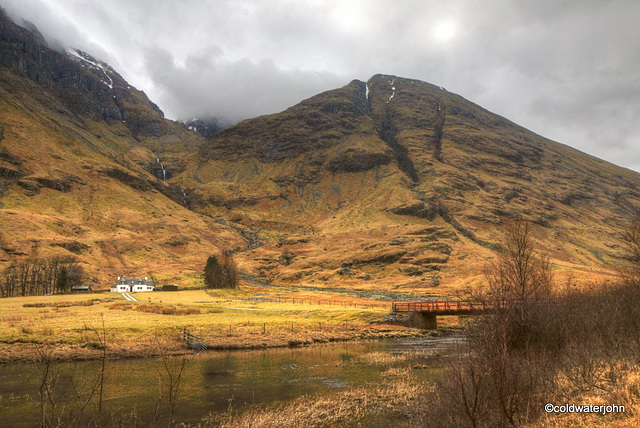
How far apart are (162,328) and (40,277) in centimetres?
8209

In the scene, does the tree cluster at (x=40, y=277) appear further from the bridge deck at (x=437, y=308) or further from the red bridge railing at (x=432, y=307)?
the bridge deck at (x=437, y=308)

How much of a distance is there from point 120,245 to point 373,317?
12656 centimetres

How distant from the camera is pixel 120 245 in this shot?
152125mm

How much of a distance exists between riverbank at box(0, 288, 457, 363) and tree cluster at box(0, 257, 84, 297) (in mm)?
38301

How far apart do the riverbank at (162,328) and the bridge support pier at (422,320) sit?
1576mm

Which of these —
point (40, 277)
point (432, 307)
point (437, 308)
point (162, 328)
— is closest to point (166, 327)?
point (162, 328)

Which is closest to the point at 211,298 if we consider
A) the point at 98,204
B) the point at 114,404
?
the point at 114,404

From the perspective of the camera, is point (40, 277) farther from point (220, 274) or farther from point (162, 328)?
point (162, 328)

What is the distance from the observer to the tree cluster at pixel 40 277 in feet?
319

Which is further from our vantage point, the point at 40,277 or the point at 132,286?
the point at 132,286

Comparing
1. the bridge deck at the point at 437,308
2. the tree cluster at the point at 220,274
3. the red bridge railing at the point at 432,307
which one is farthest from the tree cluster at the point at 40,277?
the bridge deck at the point at 437,308

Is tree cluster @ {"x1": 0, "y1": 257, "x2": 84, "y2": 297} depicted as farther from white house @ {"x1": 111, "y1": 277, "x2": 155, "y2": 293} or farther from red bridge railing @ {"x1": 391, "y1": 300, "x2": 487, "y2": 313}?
red bridge railing @ {"x1": 391, "y1": 300, "x2": 487, "y2": 313}

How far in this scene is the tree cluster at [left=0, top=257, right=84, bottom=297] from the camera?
9719 cm

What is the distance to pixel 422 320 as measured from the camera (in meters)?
56.9
